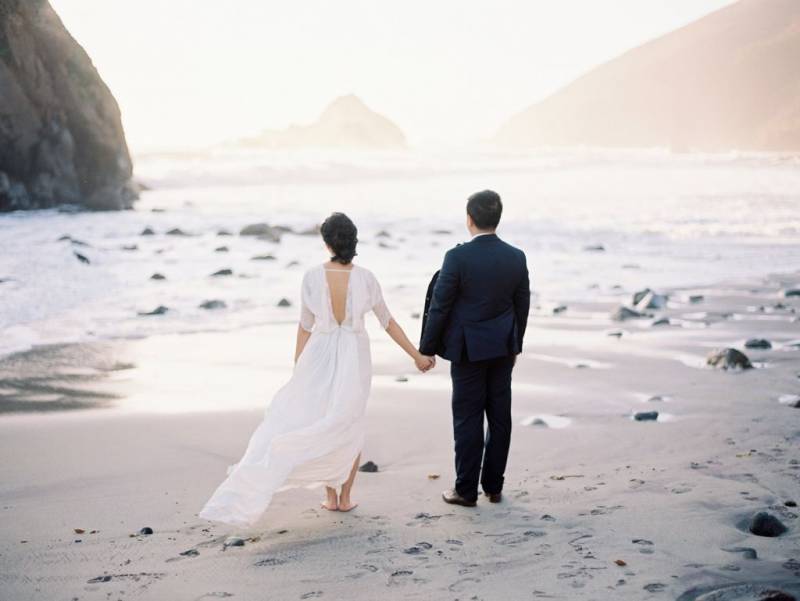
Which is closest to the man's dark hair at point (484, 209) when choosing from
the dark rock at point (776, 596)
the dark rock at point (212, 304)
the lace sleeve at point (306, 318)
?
the lace sleeve at point (306, 318)

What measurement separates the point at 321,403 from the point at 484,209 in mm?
1400

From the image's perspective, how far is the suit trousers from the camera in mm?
5020

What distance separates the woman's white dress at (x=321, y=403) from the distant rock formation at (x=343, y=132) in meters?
104

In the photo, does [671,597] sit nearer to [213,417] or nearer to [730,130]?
[213,417]

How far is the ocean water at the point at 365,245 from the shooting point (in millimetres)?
12594

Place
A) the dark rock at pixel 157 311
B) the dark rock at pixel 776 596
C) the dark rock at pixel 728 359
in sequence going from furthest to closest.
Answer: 1. the dark rock at pixel 157 311
2. the dark rock at pixel 728 359
3. the dark rock at pixel 776 596

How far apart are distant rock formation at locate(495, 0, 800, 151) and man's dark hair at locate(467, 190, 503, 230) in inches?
3477

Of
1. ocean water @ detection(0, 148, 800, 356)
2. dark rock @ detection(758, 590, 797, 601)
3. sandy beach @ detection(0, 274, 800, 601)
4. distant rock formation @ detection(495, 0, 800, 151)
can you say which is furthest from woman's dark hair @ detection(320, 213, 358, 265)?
distant rock formation @ detection(495, 0, 800, 151)

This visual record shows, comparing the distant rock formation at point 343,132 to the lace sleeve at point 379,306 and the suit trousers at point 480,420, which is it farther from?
the suit trousers at point 480,420

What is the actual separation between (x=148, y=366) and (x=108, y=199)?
22968 millimetres

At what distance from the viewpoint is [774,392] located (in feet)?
24.1

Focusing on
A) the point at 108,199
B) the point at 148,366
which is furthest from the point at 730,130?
the point at 148,366

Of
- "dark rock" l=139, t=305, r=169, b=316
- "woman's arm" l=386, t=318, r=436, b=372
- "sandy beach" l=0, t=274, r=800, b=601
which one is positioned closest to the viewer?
"sandy beach" l=0, t=274, r=800, b=601

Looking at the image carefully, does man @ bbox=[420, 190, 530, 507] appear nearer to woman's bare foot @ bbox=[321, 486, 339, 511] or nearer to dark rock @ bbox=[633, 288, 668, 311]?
Result: woman's bare foot @ bbox=[321, 486, 339, 511]
